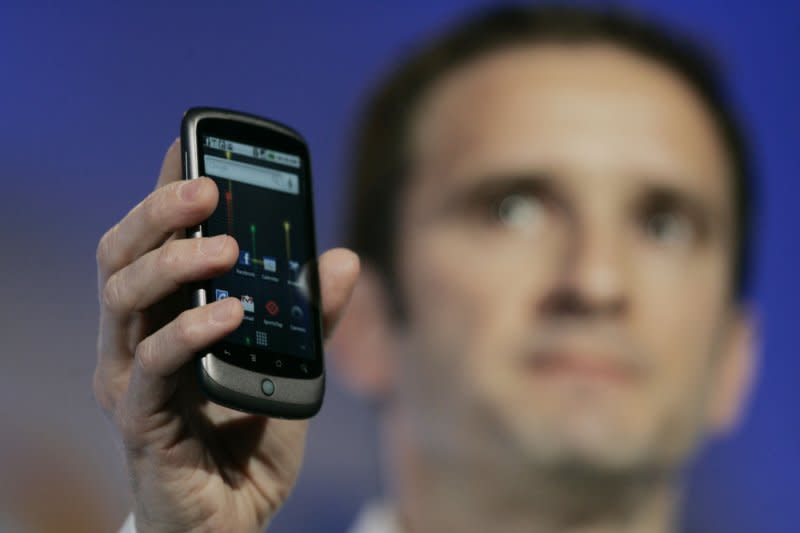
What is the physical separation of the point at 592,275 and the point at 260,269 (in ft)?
2.02

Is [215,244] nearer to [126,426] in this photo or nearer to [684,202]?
[126,426]

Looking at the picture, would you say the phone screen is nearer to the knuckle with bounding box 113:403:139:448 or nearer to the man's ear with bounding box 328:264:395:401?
the knuckle with bounding box 113:403:139:448

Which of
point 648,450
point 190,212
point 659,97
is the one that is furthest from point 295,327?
point 659,97

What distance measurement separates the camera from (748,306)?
1.69m

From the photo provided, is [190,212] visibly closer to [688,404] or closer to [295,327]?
[295,327]

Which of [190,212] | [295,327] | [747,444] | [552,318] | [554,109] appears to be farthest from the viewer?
[747,444]

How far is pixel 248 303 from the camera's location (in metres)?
0.90

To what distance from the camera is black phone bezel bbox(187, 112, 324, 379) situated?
0.87 metres

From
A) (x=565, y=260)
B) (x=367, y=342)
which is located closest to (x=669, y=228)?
(x=565, y=260)

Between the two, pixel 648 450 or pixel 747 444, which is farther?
pixel 747 444

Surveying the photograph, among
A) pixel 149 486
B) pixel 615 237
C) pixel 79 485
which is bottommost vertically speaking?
pixel 149 486

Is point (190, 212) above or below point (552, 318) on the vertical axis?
below

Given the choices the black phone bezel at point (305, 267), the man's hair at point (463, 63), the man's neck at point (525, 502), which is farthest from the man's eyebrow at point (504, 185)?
the black phone bezel at point (305, 267)

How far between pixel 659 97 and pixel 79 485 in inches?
38.1
